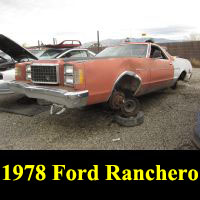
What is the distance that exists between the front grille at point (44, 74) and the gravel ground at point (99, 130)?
0.84 m

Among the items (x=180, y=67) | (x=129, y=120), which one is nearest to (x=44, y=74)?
(x=129, y=120)

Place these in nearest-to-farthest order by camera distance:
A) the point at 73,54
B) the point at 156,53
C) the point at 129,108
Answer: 1. the point at 129,108
2. the point at 156,53
3. the point at 73,54

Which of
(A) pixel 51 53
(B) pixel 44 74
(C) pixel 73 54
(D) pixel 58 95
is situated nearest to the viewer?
(D) pixel 58 95

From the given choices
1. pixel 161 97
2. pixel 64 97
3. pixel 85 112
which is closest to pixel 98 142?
pixel 64 97

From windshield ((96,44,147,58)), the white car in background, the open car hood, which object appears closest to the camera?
the white car in background

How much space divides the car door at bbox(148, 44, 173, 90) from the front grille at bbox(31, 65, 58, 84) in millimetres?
1981

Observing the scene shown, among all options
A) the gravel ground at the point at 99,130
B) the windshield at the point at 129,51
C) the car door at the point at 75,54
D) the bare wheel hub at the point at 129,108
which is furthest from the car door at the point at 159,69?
the car door at the point at 75,54

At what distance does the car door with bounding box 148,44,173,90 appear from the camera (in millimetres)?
4746

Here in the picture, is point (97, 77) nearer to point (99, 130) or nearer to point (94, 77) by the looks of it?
point (94, 77)

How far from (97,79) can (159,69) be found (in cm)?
209

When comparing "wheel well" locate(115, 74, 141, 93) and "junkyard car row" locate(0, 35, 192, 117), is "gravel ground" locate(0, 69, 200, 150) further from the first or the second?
"wheel well" locate(115, 74, 141, 93)

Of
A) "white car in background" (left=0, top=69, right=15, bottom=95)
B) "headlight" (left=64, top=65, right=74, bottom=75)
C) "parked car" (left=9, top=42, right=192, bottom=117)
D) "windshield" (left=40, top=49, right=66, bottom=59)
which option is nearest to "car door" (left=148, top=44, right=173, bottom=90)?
"parked car" (left=9, top=42, right=192, bottom=117)

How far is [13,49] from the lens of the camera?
5359 mm

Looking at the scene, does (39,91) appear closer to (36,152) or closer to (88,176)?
(36,152)
